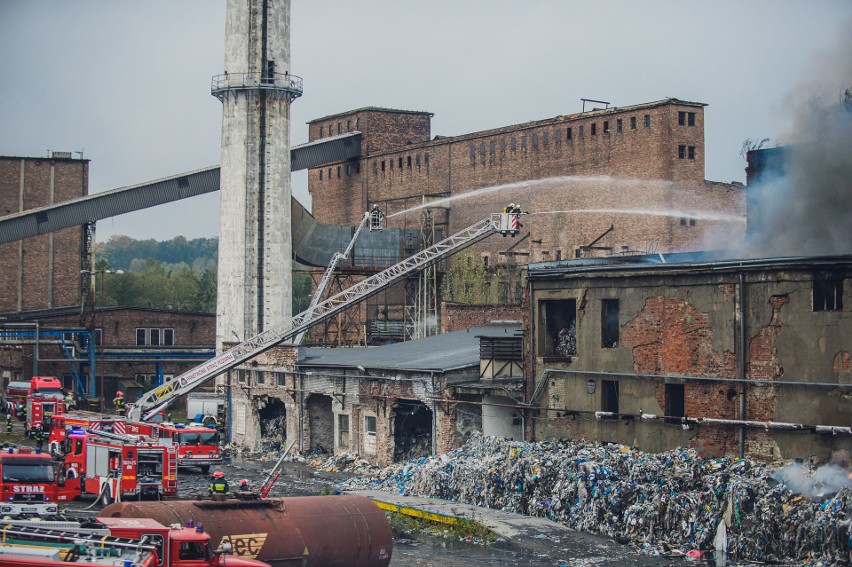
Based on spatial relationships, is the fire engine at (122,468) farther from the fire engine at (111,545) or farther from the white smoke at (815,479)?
the white smoke at (815,479)

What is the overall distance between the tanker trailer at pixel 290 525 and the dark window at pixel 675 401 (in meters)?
9.18

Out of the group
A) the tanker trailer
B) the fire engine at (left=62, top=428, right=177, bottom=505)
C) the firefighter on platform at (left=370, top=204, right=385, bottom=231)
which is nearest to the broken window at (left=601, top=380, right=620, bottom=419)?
the tanker trailer

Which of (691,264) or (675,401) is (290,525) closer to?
(675,401)

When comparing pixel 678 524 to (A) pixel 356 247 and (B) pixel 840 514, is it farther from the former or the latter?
(A) pixel 356 247

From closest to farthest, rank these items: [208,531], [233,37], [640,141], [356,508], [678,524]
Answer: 1. [208,531]
2. [356,508]
3. [678,524]
4. [233,37]
5. [640,141]

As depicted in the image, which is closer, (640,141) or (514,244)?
(640,141)

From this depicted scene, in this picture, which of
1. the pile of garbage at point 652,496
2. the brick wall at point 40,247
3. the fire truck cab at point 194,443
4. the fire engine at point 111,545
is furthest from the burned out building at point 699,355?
the brick wall at point 40,247

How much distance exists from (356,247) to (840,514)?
141ft

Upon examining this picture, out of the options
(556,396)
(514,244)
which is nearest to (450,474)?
(556,396)

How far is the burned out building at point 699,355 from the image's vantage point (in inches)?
939

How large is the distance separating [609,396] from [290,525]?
11.7 meters

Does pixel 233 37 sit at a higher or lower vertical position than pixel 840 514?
higher

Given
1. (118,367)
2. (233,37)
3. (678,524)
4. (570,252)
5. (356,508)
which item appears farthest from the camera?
(118,367)

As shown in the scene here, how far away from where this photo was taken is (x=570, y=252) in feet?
186
